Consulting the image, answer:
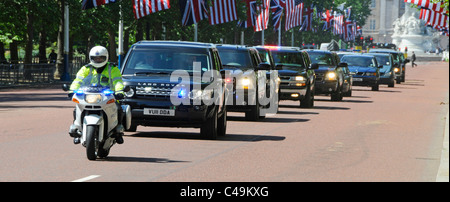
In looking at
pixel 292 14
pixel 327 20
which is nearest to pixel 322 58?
pixel 292 14

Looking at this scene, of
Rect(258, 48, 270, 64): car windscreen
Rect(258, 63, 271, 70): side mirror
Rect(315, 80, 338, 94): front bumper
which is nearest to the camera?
Rect(258, 63, 271, 70): side mirror

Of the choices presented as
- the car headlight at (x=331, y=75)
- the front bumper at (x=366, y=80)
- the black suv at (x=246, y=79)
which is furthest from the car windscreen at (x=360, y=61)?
the black suv at (x=246, y=79)

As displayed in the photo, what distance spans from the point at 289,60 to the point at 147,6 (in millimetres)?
13686

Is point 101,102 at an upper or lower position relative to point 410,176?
upper

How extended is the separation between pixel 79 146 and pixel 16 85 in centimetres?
2612

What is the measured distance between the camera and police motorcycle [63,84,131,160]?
1259 cm

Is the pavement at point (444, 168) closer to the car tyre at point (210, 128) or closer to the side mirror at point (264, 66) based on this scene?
the car tyre at point (210, 128)

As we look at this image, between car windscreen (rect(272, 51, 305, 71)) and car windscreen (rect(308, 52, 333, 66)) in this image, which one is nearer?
car windscreen (rect(272, 51, 305, 71))

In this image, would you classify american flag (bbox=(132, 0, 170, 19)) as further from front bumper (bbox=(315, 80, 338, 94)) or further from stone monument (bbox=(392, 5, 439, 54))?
stone monument (bbox=(392, 5, 439, 54))

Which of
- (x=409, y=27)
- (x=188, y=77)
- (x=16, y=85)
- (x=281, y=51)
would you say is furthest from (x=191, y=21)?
(x=409, y=27)

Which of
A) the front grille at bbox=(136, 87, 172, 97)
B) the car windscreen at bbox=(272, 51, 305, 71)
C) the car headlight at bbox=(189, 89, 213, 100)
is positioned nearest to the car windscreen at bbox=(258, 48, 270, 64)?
the car windscreen at bbox=(272, 51, 305, 71)

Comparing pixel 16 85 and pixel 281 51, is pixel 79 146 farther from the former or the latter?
pixel 16 85

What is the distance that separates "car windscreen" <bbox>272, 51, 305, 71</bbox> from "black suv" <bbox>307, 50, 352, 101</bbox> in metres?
4.02

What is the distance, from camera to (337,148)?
15906mm
